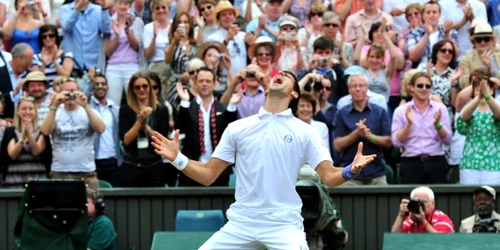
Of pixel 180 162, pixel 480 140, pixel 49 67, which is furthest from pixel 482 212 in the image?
pixel 49 67

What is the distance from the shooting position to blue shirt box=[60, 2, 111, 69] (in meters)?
16.6

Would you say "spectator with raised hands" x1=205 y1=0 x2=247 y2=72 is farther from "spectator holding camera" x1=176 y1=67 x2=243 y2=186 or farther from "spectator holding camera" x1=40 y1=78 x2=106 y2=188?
"spectator holding camera" x1=40 y1=78 x2=106 y2=188

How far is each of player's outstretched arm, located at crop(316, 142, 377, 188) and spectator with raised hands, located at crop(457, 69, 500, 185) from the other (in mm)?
4310

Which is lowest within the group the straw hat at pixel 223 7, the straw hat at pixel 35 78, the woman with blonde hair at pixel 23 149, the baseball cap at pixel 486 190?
A: the baseball cap at pixel 486 190

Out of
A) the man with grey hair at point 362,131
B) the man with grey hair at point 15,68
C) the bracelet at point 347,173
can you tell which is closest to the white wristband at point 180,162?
the bracelet at point 347,173

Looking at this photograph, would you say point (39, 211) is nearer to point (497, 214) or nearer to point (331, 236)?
point (331, 236)

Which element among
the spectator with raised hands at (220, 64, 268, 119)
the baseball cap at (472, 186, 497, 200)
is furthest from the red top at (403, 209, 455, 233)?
the spectator with raised hands at (220, 64, 268, 119)

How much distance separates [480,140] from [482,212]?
1.16m

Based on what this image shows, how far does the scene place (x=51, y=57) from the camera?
1595cm

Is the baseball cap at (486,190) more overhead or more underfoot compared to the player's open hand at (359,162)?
more underfoot

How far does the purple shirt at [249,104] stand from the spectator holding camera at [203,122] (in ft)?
0.78

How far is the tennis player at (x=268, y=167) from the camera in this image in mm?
9789

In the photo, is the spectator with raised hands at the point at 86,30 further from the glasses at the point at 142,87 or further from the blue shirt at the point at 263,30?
the glasses at the point at 142,87

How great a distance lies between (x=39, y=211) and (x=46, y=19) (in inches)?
177
